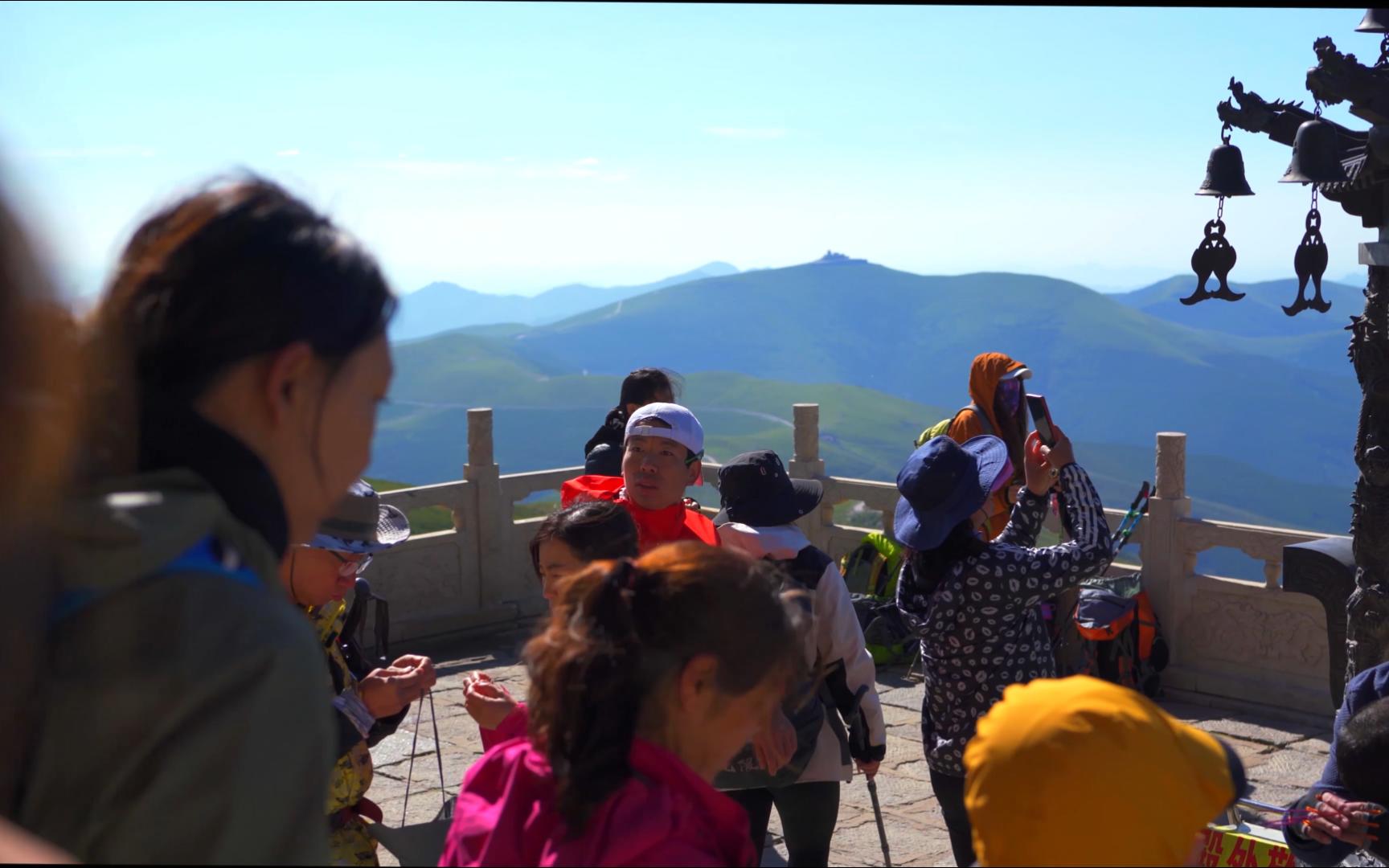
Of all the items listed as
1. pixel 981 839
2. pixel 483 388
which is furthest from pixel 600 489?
pixel 483 388

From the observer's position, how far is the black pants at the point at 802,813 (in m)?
3.58

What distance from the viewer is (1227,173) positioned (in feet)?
19.5

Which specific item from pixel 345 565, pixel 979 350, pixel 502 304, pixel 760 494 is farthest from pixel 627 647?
pixel 502 304

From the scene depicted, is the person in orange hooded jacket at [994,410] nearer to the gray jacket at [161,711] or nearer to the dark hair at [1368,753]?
the dark hair at [1368,753]

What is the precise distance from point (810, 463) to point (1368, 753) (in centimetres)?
673

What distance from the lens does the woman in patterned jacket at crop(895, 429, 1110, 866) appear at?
11.6 ft

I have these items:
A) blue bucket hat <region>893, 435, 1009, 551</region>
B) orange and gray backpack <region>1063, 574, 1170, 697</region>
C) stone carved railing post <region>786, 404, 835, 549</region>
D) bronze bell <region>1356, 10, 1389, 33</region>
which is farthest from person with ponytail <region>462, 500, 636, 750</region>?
stone carved railing post <region>786, 404, 835, 549</region>

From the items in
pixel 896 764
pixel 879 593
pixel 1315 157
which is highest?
pixel 1315 157

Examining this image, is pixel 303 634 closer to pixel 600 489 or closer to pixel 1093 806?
pixel 1093 806

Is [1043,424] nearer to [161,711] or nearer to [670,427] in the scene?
[670,427]

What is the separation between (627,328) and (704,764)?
9137 centimetres

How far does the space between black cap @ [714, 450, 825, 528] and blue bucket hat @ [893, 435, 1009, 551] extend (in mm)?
401

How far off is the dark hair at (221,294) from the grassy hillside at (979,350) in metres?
72.0

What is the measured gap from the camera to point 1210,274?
6102 millimetres
